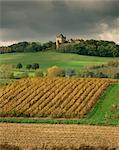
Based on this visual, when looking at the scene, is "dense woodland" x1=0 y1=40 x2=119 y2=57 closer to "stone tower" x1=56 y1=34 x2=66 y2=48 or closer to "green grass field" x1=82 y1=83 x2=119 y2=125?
"stone tower" x1=56 y1=34 x2=66 y2=48

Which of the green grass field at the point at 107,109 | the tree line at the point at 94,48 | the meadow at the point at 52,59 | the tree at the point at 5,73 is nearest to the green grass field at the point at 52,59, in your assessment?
the meadow at the point at 52,59

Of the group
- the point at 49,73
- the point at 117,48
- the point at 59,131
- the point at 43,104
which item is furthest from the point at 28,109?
the point at 117,48

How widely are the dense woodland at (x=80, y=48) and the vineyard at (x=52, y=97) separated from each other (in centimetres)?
5853

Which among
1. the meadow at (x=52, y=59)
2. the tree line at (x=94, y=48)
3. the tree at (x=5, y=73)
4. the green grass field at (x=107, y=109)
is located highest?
the tree line at (x=94, y=48)

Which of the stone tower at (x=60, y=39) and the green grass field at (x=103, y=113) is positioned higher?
the stone tower at (x=60, y=39)

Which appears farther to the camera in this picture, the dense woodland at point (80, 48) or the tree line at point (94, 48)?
the dense woodland at point (80, 48)

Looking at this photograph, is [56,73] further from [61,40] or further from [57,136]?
[57,136]

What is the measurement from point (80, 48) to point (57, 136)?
9438 cm

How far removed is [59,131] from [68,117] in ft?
41.8

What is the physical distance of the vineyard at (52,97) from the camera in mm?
41125

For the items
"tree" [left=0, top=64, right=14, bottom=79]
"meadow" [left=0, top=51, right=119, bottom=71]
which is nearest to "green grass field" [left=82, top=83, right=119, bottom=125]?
"tree" [left=0, top=64, right=14, bottom=79]

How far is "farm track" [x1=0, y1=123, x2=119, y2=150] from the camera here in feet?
72.5

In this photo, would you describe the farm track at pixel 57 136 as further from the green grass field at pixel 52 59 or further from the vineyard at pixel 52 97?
the green grass field at pixel 52 59

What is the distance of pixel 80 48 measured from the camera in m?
118
